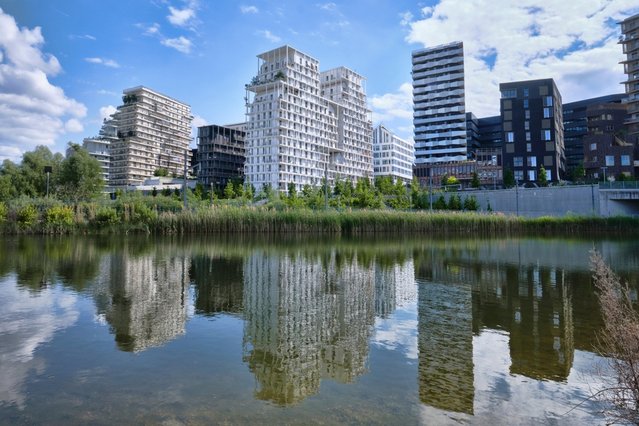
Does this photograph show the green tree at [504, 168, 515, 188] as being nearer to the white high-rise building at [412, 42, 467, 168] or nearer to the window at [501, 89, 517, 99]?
the window at [501, 89, 517, 99]

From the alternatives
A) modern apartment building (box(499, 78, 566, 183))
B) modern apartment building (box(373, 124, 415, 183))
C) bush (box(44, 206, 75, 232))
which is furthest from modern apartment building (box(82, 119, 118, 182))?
modern apartment building (box(499, 78, 566, 183))

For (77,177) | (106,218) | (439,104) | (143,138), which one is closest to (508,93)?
(439,104)

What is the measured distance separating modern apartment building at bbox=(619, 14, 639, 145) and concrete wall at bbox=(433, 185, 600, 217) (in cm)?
2895

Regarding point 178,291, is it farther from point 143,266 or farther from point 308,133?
point 308,133

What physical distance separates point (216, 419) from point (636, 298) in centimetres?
898

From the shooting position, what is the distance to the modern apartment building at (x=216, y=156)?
113312 mm

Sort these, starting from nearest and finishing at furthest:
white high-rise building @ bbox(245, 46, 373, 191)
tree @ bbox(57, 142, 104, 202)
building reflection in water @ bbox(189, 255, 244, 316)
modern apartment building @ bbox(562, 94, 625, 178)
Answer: building reflection in water @ bbox(189, 255, 244, 316)
tree @ bbox(57, 142, 104, 202)
white high-rise building @ bbox(245, 46, 373, 191)
modern apartment building @ bbox(562, 94, 625, 178)

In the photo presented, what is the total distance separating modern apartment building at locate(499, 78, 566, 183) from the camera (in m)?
89.4

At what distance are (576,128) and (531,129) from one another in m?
34.3

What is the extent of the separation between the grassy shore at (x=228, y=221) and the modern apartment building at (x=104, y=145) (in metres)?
93.6

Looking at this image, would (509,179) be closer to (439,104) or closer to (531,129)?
(531,129)

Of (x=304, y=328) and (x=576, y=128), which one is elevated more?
(x=576, y=128)

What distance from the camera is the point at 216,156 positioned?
113750 millimetres

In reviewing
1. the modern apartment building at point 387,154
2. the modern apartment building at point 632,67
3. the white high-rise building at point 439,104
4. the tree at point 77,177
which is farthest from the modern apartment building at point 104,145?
the modern apartment building at point 632,67
